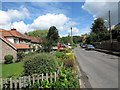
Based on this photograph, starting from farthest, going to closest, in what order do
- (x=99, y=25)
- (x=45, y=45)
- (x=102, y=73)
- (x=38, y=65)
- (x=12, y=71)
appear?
(x=99, y=25)
(x=45, y=45)
(x=12, y=71)
(x=102, y=73)
(x=38, y=65)

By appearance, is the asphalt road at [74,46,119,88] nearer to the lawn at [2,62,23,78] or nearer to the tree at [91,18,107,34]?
the lawn at [2,62,23,78]

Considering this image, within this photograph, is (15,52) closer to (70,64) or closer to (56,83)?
(70,64)

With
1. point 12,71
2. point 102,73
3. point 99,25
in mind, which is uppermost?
point 99,25

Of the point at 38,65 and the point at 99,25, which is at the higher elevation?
the point at 99,25

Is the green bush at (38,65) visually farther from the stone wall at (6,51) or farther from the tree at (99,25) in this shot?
the tree at (99,25)

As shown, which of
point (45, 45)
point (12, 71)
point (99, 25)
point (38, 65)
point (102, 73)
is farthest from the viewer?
point (99, 25)

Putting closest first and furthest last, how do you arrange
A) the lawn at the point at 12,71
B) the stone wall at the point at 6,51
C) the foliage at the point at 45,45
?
the lawn at the point at 12,71
the foliage at the point at 45,45
the stone wall at the point at 6,51

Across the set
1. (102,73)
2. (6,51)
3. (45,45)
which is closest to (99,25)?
(45,45)

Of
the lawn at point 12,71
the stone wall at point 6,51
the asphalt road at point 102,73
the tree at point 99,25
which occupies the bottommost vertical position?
the lawn at point 12,71

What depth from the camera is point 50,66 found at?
14.1ft

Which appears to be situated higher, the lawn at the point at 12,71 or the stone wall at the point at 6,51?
the stone wall at the point at 6,51

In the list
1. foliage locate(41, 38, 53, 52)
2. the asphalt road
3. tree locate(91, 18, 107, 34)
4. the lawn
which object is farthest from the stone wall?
tree locate(91, 18, 107, 34)

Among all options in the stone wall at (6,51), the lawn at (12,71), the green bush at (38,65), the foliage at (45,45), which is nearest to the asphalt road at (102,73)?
the green bush at (38,65)

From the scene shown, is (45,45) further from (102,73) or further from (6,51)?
(102,73)
